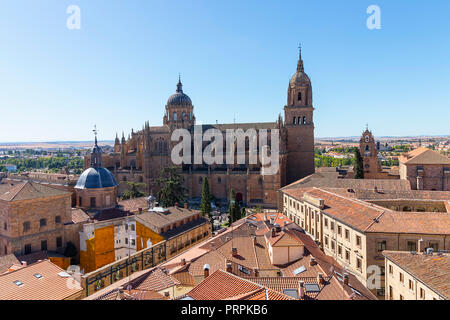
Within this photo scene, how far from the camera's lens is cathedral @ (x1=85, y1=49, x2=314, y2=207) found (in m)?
56.1

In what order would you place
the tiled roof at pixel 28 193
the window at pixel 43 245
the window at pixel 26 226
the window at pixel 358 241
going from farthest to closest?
the window at pixel 43 245 → the window at pixel 26 226 → the tiled roof at pixel 28 193 → the window at pixel 358 241

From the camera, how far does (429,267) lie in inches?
651

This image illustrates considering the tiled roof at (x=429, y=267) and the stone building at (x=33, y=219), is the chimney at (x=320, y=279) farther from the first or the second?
the stone building at (x=33, y=219)

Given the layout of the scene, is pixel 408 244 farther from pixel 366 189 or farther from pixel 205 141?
pixel 205 141

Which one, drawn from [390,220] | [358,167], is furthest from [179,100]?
[390,220]

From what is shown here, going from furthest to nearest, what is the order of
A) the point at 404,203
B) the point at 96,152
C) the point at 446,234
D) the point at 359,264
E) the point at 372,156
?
1. the point at 372,156
2. the point at 96,152
3. the point at 404,203
4. the point at 359,264
5. the point at 446,234

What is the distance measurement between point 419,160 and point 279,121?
75.6 ft

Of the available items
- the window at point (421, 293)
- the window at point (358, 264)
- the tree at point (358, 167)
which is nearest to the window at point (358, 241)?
the window at point (358, 264)

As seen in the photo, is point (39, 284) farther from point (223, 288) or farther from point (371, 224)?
point (371, 224)

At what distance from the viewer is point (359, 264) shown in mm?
23609

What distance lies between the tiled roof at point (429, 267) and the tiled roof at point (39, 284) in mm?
17387

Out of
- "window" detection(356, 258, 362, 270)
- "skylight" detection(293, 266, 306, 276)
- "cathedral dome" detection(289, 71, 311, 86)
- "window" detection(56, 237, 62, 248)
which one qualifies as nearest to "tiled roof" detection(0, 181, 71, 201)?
"window" detection(56, 237, 62, 248)

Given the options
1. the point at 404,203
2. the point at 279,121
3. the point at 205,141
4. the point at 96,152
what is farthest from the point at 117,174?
the point at 404,203

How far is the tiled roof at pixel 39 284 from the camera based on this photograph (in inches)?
651
